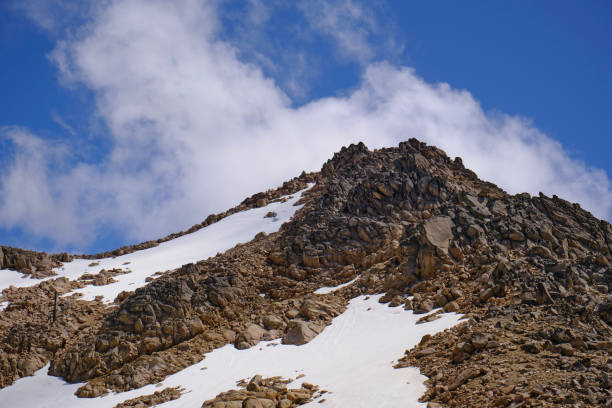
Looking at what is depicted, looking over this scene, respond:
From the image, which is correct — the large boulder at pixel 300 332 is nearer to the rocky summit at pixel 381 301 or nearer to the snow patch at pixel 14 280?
the rocky summit at pixel 381 301

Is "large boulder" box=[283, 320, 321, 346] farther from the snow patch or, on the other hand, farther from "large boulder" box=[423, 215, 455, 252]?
the snow patch

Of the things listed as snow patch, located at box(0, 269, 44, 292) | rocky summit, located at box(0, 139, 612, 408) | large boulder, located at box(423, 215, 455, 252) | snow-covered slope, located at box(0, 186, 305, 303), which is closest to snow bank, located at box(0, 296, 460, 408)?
rocky summit, located at box(0, 139, 612, 408)

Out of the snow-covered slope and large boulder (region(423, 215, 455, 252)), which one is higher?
the snow-covered slope

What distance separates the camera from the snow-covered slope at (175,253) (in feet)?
116

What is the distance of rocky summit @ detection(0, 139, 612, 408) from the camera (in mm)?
13086

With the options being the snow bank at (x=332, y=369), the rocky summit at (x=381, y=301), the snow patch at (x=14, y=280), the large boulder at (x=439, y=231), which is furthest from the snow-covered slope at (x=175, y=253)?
the large boulder at (x=439, y=231)

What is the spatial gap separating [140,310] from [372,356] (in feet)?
45.3

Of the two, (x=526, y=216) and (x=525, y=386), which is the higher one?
(x=526, y=216)

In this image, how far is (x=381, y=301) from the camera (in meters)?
23.4

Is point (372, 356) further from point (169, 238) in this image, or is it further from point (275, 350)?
point (169, 238)

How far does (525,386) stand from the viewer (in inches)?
432

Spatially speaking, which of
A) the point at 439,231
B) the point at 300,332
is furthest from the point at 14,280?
the point at 439,231

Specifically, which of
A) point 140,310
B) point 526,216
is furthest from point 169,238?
point 526,216

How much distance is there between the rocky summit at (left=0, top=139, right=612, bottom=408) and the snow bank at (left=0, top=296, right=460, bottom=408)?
33 cm
